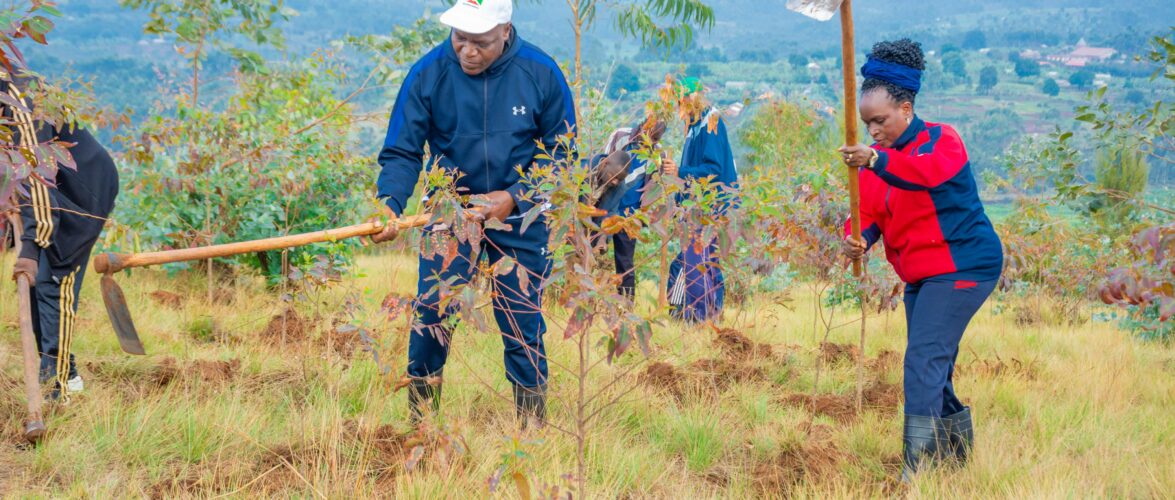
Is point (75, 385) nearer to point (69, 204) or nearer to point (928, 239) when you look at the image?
point (69, 204)

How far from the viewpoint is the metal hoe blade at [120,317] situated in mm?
3250

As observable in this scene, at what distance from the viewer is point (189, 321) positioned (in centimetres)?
531

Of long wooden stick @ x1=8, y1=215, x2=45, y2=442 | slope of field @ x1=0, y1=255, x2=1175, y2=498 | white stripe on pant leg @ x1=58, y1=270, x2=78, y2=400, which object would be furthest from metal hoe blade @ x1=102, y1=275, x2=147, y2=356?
white stripe on pant leg @ x1=58, y1=270, x2=78, y2=400

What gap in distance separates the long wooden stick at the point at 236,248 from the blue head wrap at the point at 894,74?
62.7 inches

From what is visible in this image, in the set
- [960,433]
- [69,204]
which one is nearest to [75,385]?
[69,204]

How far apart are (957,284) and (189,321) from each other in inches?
160

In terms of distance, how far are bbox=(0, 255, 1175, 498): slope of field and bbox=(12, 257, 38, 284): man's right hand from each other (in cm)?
55

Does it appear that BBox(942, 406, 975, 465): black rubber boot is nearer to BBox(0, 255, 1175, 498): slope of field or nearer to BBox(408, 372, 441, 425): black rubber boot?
BBox(0, 255, 1175, 498): slope of field

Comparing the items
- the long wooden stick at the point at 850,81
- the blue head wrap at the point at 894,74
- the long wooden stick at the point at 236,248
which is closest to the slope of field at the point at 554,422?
the long wooden stick at the point at 236,248

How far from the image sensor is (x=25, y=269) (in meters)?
3.36

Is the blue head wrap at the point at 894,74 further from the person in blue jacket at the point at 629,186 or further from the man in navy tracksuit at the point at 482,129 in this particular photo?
the person in blue jacket at the point at 629,186

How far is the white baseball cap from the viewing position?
3.30m

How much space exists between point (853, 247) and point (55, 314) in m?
3.21

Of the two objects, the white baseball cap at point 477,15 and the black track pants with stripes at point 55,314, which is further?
the black track pants with stripes at point 55,314
